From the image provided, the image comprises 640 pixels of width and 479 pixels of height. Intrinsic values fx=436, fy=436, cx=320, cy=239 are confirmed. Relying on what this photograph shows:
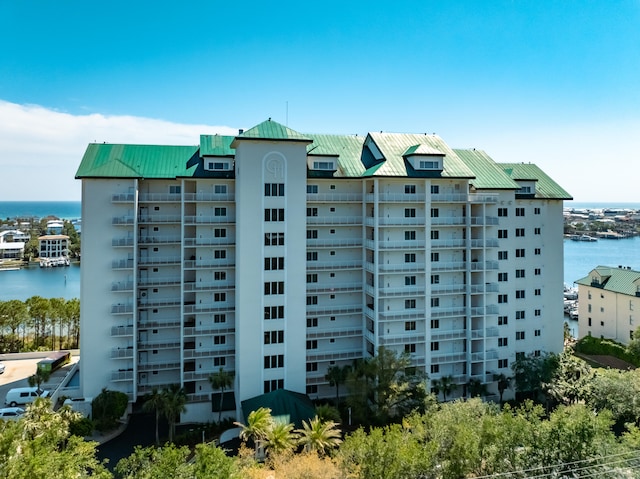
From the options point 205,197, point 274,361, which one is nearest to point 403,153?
point 205,197

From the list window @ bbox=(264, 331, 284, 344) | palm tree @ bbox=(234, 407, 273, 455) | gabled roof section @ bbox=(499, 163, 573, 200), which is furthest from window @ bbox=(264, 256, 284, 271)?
gabled roof section @ bbox=(499, 163, 573, 200)

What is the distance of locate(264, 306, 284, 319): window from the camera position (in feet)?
99.4

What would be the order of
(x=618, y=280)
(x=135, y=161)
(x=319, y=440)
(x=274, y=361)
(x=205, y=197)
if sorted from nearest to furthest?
1. (x=319, y=440)
2. (x=274, y=361)
3. (x=205, y=197)
4. (x=135, y=161)
5. (x=618, y=280)

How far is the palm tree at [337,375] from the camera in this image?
30953mm

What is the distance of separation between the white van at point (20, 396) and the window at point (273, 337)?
16722mm

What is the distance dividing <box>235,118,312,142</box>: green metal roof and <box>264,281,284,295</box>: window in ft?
33.0

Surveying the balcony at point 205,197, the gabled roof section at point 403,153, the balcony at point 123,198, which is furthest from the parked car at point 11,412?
the gabled roof section at point 403,153

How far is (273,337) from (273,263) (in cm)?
516

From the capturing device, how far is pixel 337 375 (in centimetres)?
3106

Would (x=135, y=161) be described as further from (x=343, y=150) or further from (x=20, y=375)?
(x=20, y=375)

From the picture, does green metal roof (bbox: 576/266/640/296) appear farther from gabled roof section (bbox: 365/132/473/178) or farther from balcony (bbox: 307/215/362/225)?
balcony (bbox: 307/215/362/225)

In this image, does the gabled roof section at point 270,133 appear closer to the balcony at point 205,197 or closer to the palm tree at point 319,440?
the balcony at point 205,197

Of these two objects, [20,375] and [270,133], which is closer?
[270,133]

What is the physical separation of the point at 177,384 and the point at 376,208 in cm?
1964
